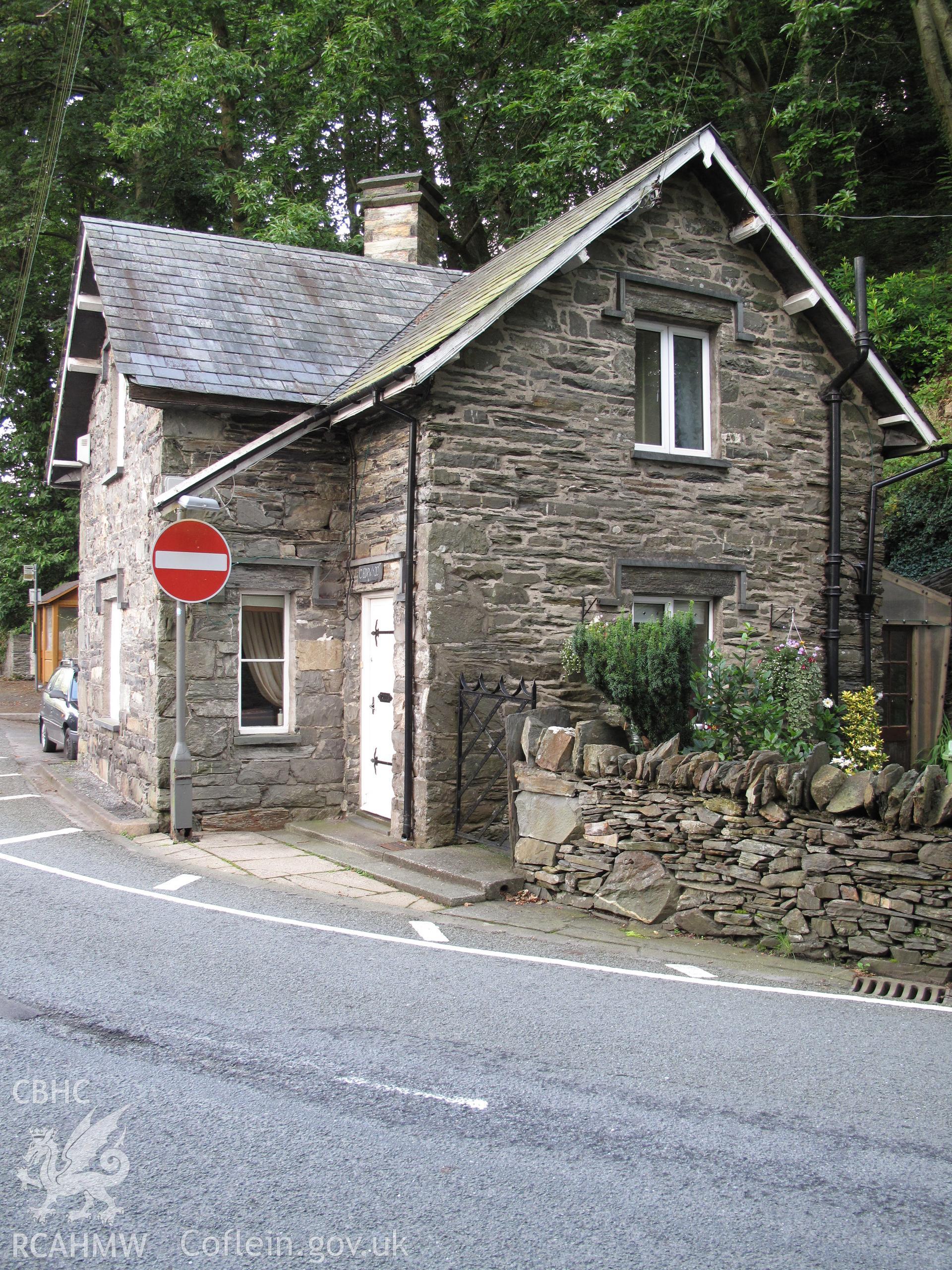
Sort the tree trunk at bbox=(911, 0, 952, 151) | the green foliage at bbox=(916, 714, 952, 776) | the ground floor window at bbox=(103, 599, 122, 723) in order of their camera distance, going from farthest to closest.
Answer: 1. the tree trunk at bbox=(911, 0, 952, 151)
2. the ground floor window at bbox=(103, 599, 122, 723)
3. the green foliage at bbox=(916, 714, 952, 776)

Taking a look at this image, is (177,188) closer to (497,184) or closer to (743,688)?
(497,184)

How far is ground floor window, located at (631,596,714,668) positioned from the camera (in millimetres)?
11211

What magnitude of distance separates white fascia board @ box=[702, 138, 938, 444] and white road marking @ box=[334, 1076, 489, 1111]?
9954 millimetres

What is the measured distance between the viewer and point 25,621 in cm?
3672

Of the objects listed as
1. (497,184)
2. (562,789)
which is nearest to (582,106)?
(497,184)

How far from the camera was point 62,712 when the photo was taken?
1762cm

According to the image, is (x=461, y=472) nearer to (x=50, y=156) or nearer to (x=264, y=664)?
(x=264, y=664)

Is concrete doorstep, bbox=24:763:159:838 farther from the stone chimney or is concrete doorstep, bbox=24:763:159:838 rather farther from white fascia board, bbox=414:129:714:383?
the stone chimney

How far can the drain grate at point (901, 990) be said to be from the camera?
617 centimetres

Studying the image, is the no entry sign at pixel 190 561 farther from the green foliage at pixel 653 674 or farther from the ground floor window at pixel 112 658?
the ground floor window at pixel 112 658

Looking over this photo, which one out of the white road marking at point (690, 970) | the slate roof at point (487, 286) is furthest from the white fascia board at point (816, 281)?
the white road marking at point (690, 970)

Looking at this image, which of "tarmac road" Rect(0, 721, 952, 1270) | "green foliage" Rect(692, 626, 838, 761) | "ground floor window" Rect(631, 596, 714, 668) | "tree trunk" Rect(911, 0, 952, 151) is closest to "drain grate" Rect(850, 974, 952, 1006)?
"tarmac road" Rect(0, 721, 952, 1270)

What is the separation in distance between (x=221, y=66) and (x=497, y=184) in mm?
6066

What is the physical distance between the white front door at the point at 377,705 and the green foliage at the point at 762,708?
3.39 metres
